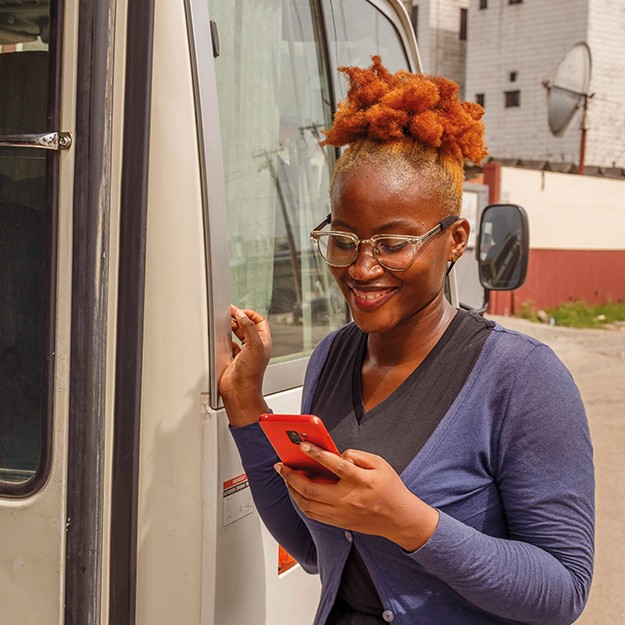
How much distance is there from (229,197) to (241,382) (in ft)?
1.47

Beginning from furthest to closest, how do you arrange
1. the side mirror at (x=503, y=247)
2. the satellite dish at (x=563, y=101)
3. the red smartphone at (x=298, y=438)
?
the satellite dish at (x=563, y=101) < the side mirror at (x=503, y=247) < the red smartphone at (x=298, y=438)

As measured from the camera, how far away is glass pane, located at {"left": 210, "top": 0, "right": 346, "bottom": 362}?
1876 millimetres

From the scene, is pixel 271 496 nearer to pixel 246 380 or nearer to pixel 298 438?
pixel 246 380

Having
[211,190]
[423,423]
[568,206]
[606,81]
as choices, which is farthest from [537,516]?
[606,81]

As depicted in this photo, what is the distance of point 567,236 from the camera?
2044cm

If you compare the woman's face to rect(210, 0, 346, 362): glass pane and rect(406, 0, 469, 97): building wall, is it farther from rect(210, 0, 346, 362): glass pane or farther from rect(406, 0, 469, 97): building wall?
rect(406, 0, 469, 97): building wall

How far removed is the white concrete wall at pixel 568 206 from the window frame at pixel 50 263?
17242mm

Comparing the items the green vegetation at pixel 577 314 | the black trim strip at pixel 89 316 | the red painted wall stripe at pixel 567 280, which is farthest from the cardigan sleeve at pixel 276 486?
the green vegetation at pixel 577 314

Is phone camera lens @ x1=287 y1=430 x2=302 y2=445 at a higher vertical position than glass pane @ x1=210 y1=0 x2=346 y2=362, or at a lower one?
lower

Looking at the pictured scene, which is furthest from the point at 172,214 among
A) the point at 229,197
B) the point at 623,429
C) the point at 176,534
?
the point at 623,429

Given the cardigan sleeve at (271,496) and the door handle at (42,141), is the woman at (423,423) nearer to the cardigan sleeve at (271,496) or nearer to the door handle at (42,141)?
the cardigan sleeve at (271,496)

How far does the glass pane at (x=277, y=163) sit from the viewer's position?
1.88 metres

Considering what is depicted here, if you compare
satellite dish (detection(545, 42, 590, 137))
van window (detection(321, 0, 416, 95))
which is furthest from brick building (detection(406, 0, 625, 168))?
van window (detection(321, 0, 416, 95))

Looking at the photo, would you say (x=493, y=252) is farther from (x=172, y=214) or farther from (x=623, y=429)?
(x=623, y=429)
